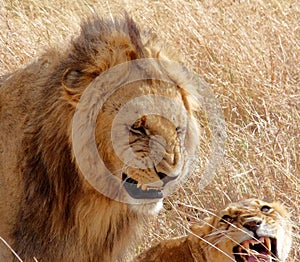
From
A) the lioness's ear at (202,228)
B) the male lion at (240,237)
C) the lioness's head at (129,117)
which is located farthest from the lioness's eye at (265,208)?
the lioness's head at (129,117)

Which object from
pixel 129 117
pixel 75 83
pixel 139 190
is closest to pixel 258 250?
pixel 139 190

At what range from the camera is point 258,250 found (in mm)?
3062

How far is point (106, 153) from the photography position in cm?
309

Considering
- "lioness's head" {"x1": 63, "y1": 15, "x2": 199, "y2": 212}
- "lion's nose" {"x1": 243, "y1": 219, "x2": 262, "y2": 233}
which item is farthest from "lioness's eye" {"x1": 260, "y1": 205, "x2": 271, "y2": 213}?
"lioness's head" {"x1": 63, "y1": 15, "x2": 199, "y2": 212}

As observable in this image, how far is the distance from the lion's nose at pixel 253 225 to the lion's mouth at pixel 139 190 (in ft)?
1.12

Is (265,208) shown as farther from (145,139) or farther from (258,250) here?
(145,139)

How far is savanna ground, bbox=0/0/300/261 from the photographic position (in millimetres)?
4191

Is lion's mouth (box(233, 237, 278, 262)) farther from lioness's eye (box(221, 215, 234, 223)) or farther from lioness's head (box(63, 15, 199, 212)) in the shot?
lioness's head (box(63, 15, 199, 212))

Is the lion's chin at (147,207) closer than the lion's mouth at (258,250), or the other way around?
the lion's mouth at (258,250)

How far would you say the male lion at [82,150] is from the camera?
3023 millimetres

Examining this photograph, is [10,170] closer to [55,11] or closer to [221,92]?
[221,92]

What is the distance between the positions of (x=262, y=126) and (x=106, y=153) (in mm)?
1661

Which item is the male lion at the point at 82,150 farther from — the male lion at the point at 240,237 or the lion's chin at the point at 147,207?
the male lion at the point at 240,237

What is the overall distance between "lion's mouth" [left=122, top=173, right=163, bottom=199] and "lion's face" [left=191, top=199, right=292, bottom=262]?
0.95 feet
